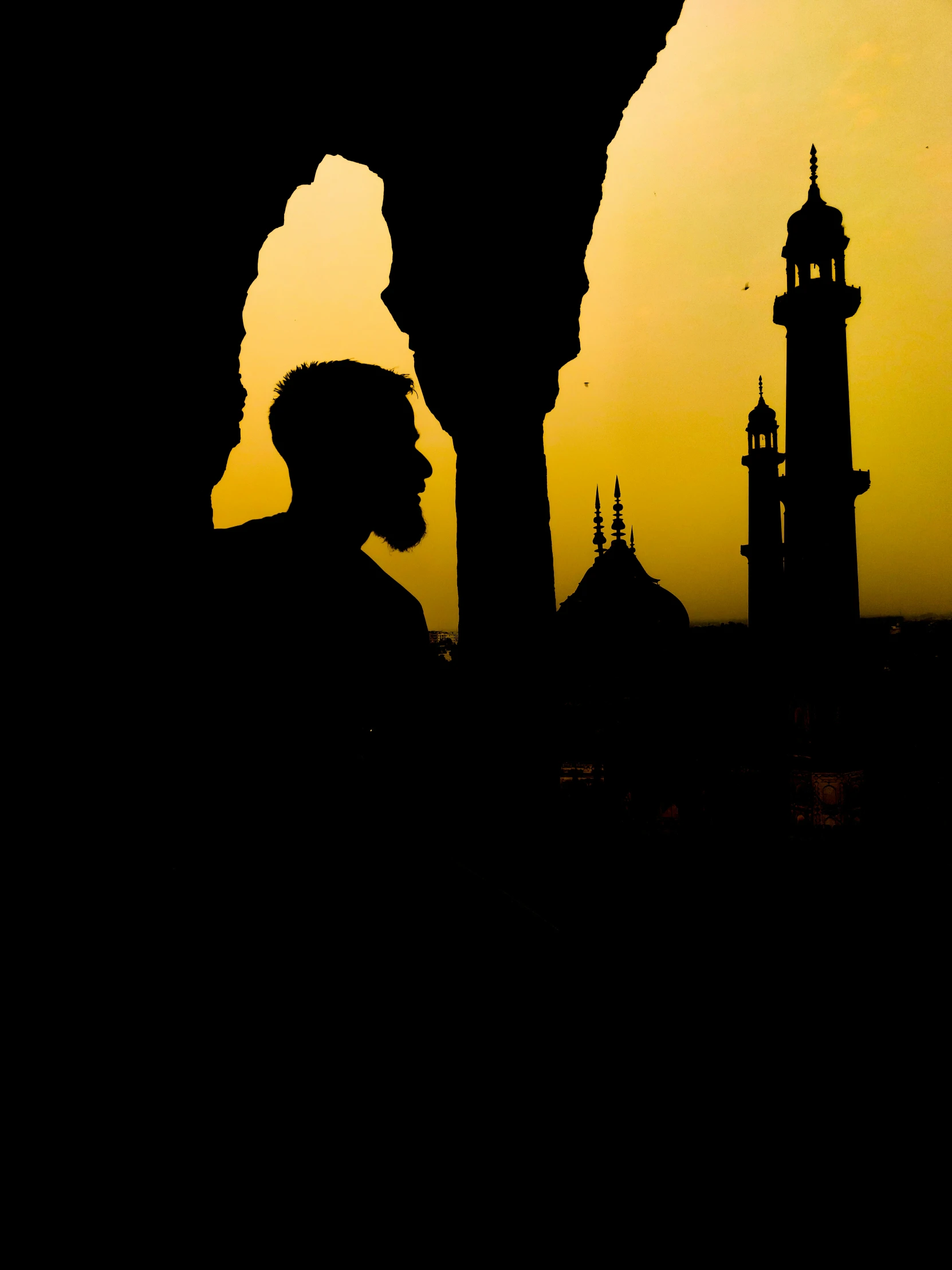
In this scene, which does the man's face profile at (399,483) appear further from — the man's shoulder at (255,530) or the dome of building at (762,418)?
the dome of building at (762,418)

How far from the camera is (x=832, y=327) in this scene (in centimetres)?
1534

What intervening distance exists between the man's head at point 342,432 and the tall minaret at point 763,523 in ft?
86.1

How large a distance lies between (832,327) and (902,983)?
53.2ft

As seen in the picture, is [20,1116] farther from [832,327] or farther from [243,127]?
[832,327]

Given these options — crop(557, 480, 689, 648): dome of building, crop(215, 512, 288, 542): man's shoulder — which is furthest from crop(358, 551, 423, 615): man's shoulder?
crop(557, 480, 689, 648): dome of building

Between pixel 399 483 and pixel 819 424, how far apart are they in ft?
54.7

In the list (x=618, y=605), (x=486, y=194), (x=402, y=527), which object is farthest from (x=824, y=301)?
(x=402, y=527)

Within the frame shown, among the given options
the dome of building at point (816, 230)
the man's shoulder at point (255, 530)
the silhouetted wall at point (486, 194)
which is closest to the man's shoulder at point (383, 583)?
the man's shoulder at point (255, 530)

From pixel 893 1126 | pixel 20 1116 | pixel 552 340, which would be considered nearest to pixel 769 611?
pixel 552 340

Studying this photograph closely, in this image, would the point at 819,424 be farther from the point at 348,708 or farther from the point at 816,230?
the point at 348,708

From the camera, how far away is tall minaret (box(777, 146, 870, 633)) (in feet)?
50.5

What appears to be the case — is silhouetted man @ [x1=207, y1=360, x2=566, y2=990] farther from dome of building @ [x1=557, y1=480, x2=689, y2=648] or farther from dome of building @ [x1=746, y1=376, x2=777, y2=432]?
dome of building @ [x1=746, y1=376, x2=777, y2=432]

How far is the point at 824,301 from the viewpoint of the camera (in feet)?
50.2

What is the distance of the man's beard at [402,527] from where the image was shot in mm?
2094
